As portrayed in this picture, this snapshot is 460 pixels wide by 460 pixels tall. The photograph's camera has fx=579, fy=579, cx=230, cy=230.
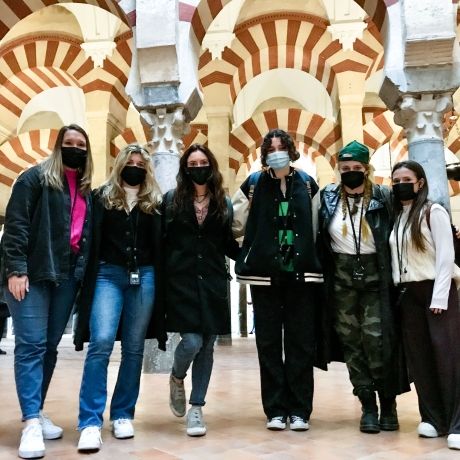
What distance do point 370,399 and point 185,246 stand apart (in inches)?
44.1

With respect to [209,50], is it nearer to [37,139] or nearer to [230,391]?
[37,139]

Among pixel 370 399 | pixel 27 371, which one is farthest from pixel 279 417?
pixel 27 371

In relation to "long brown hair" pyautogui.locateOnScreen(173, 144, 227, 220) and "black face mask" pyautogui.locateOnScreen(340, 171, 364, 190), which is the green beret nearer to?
"black face mask" pyautogui.locateOnScreen(340, 171, 364, 190)

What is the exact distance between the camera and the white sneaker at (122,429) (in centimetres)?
250

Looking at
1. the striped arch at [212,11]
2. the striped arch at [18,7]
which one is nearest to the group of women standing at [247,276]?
the striped arch at [212,11]

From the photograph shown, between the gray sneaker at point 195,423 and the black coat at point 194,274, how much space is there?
Result: 367 millimetres

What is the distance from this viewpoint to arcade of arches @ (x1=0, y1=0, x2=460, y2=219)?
465 cm

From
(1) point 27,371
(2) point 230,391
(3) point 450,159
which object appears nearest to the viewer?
(1) point 27,371

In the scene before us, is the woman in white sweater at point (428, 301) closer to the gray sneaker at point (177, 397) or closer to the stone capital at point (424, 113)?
the gray sneaker at point (177, 397)

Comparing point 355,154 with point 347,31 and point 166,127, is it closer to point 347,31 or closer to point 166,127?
point 166,127

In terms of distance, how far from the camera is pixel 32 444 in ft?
7.21

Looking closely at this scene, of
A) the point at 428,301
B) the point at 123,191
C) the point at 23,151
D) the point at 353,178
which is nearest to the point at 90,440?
the point at 123,191

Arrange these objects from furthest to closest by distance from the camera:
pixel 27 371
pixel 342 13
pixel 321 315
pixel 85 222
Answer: pixel 342 13 < pixel 321 315 < pixel 85 222 < pixel 27 371

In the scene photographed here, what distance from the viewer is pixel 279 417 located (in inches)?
106
